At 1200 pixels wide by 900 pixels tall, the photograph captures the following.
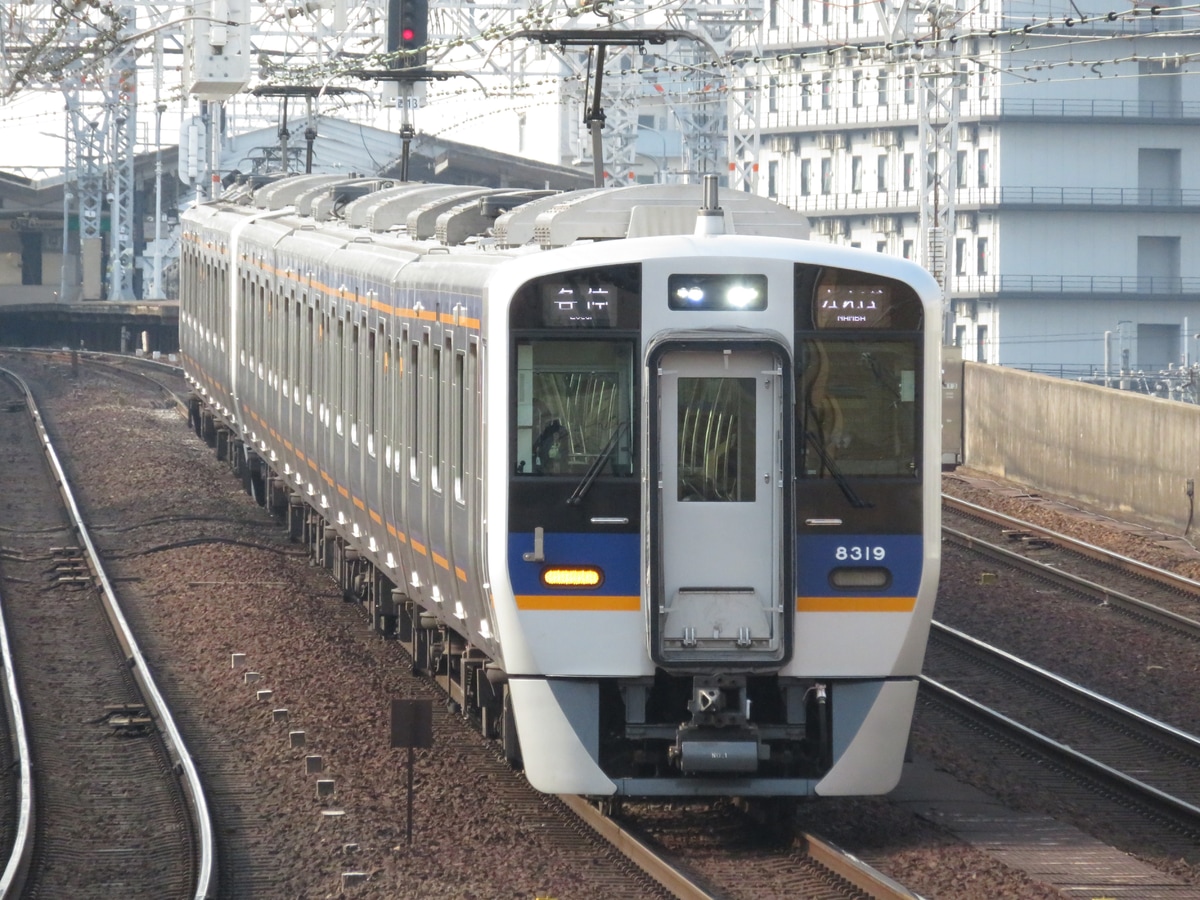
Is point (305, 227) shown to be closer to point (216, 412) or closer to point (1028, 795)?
point (216, 412)

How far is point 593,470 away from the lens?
8328 millimetres

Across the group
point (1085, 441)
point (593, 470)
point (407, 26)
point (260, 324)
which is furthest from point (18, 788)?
point (407, 26)

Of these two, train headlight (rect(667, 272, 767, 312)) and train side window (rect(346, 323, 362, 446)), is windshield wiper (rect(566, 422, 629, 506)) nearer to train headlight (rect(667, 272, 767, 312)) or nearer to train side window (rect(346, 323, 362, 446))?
train headlight (rect(667, 272, 767, 312))

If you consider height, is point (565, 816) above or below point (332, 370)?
below

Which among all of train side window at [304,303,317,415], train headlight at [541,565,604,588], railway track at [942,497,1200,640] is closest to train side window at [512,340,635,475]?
train headlight at [541,565,604,588]

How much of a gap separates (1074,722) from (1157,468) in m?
8.26

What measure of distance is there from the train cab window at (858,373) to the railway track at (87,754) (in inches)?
119

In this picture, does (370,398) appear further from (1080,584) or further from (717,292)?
(1080,584)

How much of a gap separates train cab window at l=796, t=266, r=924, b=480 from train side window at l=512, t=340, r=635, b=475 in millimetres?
723

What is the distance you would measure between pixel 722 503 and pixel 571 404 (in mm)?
729

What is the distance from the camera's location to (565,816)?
364 inches

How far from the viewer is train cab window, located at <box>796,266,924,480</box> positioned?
27.5ft

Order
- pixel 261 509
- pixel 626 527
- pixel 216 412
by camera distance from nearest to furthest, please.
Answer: pixel 626 527
pixel 261 509
pixel 216 412

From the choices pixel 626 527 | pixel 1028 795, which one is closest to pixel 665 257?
pixel 626 527
